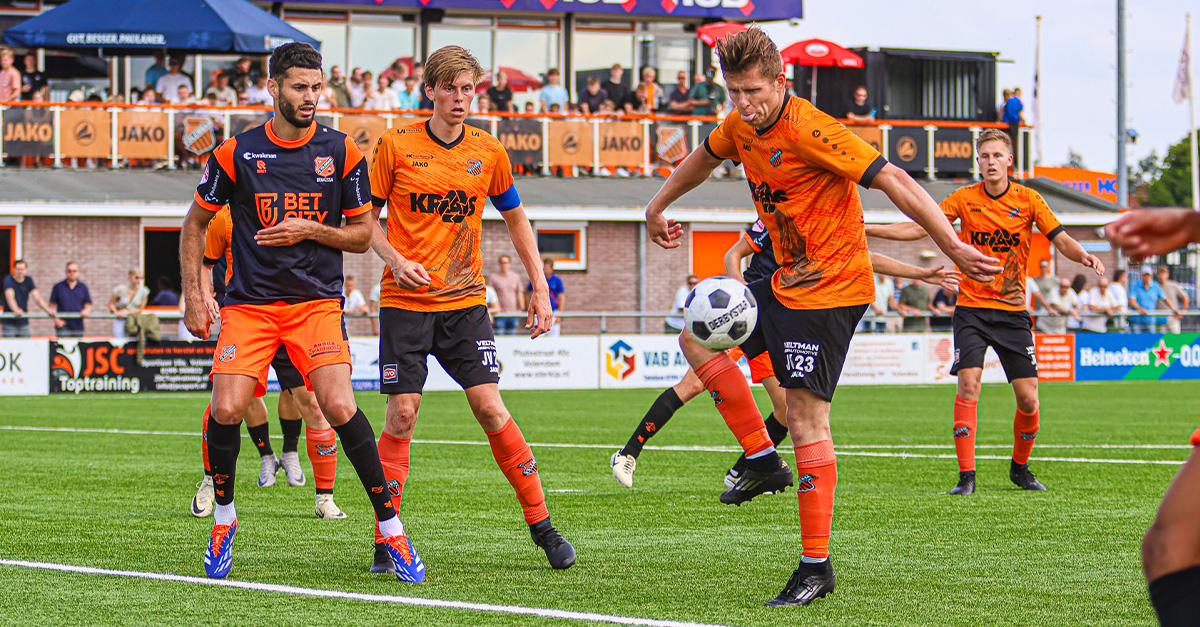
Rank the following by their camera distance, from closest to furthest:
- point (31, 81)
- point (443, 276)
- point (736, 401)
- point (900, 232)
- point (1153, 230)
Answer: point (1153, 230), point (443, 276), point (736, 401), point (900, 232), point (31, 81)

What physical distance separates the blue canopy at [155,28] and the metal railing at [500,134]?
3.05 m

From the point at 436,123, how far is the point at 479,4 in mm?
27129

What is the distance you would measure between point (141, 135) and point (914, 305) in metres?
→ 14.0

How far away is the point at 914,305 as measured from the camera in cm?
2538

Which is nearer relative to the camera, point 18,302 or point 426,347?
point 426,347

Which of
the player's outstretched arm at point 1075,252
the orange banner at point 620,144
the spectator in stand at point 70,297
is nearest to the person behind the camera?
the player's outstretched arm at point 1075,252

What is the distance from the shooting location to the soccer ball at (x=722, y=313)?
6176mm

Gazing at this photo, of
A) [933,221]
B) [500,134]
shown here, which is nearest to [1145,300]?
[500,134]

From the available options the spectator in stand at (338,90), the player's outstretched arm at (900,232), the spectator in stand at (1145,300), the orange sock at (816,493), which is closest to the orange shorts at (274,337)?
the orange sock at (816,493)

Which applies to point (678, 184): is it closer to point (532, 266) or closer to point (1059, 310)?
point (532, 266)

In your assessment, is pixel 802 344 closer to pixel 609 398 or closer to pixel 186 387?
pixel 609 398

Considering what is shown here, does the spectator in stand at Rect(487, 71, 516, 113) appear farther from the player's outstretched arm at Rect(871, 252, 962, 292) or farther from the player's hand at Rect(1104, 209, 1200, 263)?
the player's hand at Rect(1104, 209, 1200, 263)

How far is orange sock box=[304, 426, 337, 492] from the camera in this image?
802cm

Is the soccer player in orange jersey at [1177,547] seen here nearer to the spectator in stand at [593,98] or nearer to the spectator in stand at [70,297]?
the spectator in stand at [70,297]
